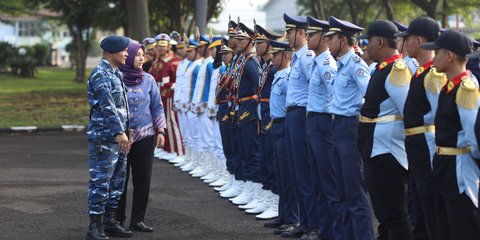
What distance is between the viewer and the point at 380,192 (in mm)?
7020

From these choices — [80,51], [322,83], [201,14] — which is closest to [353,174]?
[322,83]

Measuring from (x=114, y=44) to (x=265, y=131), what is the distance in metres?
2.09

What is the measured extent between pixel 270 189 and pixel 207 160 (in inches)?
142

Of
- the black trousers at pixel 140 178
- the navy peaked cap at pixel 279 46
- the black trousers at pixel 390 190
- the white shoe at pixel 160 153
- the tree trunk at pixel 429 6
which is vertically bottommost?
the white shoe at pixel 160 153

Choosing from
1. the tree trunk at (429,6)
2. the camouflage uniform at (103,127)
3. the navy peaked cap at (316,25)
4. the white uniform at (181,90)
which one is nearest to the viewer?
the navy peaked cap at (316,25)

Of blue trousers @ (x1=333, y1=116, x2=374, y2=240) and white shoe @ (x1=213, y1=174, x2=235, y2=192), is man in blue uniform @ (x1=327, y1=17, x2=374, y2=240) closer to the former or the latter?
blue trousers @ (x1=333, y1=116, x2=374, y2=240)

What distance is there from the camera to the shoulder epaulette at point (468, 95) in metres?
5.64

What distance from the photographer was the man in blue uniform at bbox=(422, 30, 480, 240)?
18.6ft

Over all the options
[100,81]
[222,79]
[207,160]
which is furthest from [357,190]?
[207,160]

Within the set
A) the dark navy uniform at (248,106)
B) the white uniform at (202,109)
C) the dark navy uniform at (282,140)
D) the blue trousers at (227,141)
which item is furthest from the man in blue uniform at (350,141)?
the white uniform at (202,109)

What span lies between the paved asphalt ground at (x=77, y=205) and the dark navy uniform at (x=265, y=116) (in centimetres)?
55

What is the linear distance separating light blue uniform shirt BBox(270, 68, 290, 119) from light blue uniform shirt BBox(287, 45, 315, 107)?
0.43 meters

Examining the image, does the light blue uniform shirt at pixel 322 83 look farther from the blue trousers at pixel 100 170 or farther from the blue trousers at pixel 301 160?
the blue trousers at pixel 100 170

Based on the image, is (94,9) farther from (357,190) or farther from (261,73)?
(357,190)
